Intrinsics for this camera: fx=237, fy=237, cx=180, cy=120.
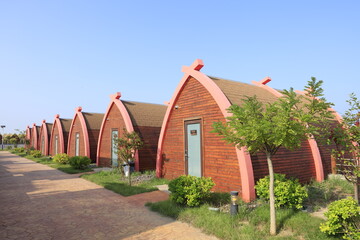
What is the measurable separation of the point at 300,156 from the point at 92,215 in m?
7.78

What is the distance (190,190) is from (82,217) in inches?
122

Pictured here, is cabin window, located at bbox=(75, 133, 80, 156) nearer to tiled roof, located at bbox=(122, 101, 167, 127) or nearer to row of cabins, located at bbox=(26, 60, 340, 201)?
tiled roof, located at bbox=(122, 101, 167, 127)

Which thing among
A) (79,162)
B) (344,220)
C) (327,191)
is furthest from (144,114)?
(344,220)

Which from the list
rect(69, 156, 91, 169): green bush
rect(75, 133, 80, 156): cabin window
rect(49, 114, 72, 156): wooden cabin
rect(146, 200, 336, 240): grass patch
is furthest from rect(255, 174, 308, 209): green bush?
rect(49, 114, 72, 156): wooden cabin

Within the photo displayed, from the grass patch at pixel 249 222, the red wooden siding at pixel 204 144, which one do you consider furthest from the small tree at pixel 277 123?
the red wooden siding at pixel 204 144

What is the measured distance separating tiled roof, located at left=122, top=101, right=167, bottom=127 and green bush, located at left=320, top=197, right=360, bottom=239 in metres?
11.8

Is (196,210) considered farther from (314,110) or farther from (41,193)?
(41,193)

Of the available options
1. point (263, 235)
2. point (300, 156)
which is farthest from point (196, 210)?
point (300, 156)

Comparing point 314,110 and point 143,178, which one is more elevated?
point 314,110

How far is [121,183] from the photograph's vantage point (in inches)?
440

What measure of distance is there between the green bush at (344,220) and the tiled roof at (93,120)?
19.9 m

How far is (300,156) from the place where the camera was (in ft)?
30.5

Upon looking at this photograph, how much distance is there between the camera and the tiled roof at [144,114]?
15273mm

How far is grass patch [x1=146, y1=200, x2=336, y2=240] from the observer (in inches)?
198
